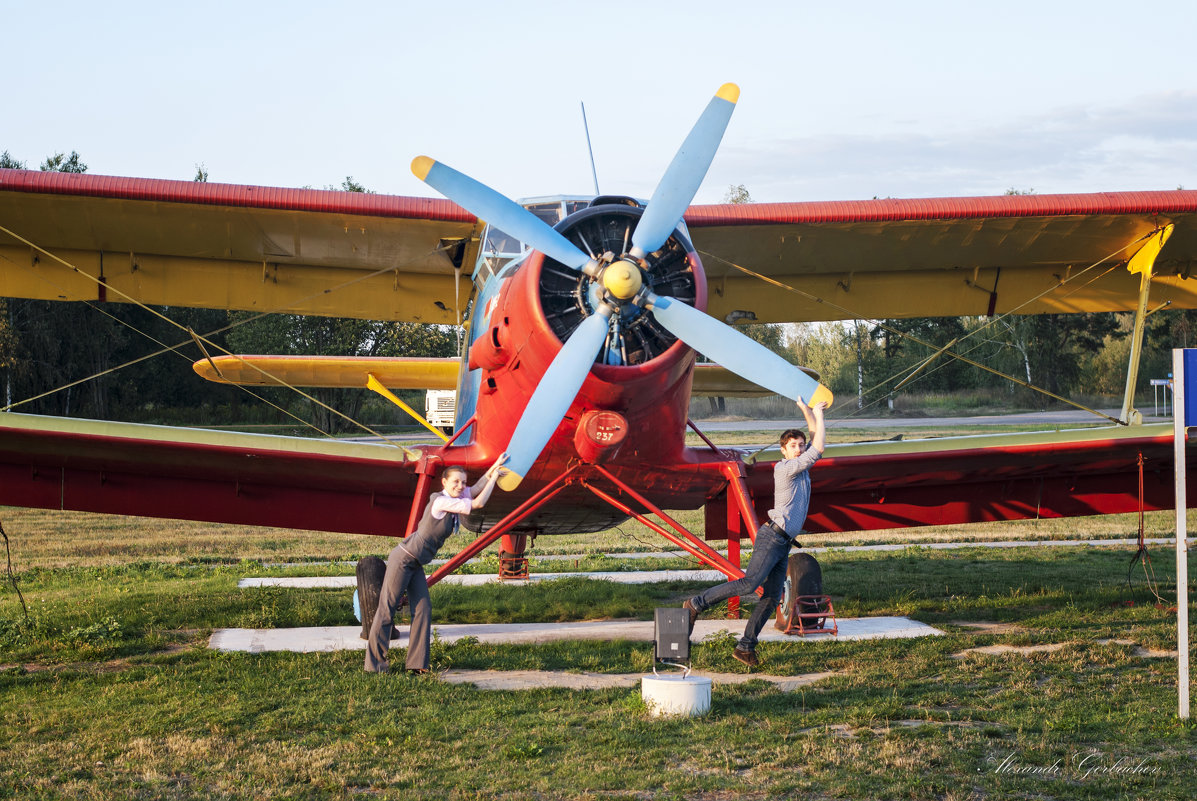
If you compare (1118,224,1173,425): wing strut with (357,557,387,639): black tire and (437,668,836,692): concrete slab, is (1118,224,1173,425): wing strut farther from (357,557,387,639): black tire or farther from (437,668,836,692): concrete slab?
(357,557,387,639): black tire

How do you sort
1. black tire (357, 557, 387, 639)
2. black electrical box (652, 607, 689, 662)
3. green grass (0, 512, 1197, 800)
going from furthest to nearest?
black tire (357, 557, 387, 639), black electrical box (652, 607, 689, 662), green grass (0, 512, 1197, 800)

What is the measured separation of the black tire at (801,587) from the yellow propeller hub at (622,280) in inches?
125

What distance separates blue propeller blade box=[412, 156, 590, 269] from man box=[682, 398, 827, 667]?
1.75 m

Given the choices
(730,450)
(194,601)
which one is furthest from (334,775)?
(194,601)

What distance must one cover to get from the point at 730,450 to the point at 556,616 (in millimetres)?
2351

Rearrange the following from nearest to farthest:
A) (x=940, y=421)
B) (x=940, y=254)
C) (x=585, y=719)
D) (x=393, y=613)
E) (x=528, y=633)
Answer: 1. (x=585, y=719)
2. (x=393, y=613)
3. (x=528, y=633)
4. (x=940, y=254)
5. (x=940, y=421)

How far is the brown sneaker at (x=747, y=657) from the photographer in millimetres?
6578

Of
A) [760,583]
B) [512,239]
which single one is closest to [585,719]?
[760,583]

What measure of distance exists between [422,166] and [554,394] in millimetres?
1652

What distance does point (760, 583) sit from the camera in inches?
253

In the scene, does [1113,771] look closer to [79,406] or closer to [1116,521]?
[1116,521]

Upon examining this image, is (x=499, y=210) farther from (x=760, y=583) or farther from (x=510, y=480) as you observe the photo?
(x=760, y=583)

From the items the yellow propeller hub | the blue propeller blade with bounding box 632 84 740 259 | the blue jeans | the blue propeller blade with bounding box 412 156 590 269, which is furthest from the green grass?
the blue propeller blade with bounding box 632 84 740 259

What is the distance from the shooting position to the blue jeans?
628cm
